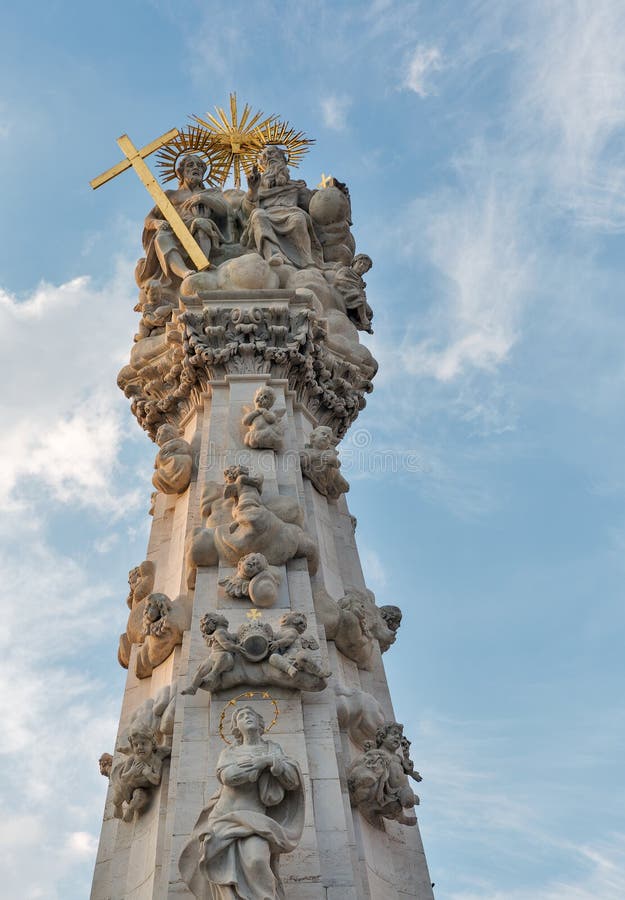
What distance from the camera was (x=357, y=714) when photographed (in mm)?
10805

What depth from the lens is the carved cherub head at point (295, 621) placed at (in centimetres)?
1027

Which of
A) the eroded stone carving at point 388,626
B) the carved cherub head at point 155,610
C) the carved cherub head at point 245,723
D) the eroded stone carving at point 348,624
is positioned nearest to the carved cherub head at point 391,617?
the eroded stone carving at point 388,626

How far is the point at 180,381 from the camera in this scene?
49.7 ft

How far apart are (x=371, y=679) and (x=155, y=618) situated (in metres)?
2.78

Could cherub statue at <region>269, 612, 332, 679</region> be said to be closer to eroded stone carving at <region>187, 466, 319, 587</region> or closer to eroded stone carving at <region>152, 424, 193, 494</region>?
eroded stone carving at <region>187, 466, 319, 587</region>

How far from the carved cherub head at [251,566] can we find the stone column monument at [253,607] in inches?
0.7

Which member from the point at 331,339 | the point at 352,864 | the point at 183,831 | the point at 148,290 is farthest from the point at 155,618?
the point at 148,290

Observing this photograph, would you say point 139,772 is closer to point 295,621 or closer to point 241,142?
point 295,621

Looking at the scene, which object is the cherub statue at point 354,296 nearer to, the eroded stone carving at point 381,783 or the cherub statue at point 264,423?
the cherub statue at point 264,423

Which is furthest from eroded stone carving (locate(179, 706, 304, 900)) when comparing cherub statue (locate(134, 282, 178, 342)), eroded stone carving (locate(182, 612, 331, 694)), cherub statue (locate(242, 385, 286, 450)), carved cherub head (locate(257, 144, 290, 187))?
carved cherub head (locate(257, 144, 290, 187))

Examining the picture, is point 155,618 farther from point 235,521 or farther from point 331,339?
point 331,339

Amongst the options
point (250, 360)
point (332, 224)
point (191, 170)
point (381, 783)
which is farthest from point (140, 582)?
point (191, 170)

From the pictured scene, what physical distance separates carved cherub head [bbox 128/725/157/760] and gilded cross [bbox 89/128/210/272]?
848cm

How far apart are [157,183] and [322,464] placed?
739 centimetres
